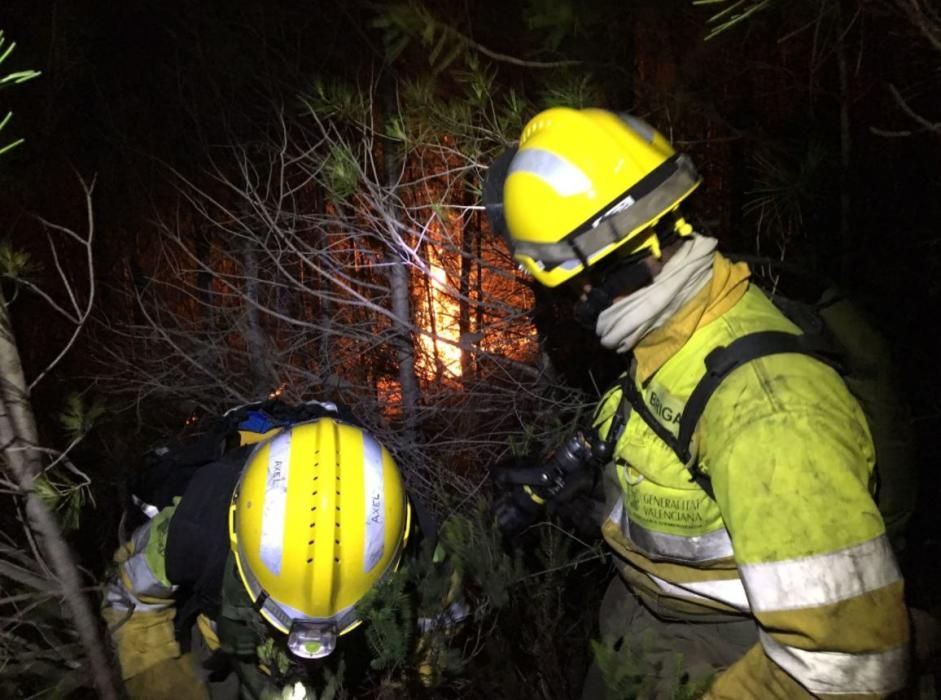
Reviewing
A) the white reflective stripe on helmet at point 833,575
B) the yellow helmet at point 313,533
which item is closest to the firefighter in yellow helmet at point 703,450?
the white reflective stripe on helmet at point 833,575

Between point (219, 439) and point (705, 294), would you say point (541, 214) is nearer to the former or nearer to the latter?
point (705, 294)

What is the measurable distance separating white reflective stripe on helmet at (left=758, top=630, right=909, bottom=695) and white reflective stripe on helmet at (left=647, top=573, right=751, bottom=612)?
0.25m

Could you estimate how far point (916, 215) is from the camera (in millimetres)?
2752

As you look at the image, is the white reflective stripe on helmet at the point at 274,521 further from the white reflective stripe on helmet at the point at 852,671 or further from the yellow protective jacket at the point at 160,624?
the white reflective stripe on helmet at the point at 852,671

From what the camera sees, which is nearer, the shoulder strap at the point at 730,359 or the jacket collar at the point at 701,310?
the shoulder strap at the point at 730,359

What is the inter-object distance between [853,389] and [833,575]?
64cm

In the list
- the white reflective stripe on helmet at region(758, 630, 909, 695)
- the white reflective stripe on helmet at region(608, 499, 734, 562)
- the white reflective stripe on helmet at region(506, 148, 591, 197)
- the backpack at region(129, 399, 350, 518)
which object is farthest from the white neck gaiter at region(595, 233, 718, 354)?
the backpack at region(129, 399, 350, 518)

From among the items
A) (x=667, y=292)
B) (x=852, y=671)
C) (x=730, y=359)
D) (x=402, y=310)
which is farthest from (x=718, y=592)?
(x=402, y=310)

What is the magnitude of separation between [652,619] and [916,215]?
2120mm

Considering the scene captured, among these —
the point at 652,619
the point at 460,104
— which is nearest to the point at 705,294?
the point at 652,619

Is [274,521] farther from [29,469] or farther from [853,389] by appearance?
[853,389]

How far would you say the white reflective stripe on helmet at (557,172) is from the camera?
1.66 meters

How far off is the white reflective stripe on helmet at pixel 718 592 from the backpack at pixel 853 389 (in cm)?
26

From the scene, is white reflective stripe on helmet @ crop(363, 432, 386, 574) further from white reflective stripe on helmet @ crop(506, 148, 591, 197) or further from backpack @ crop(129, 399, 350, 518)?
white reflective stripe on helmet @ crop(506, 148, 591, 197)
